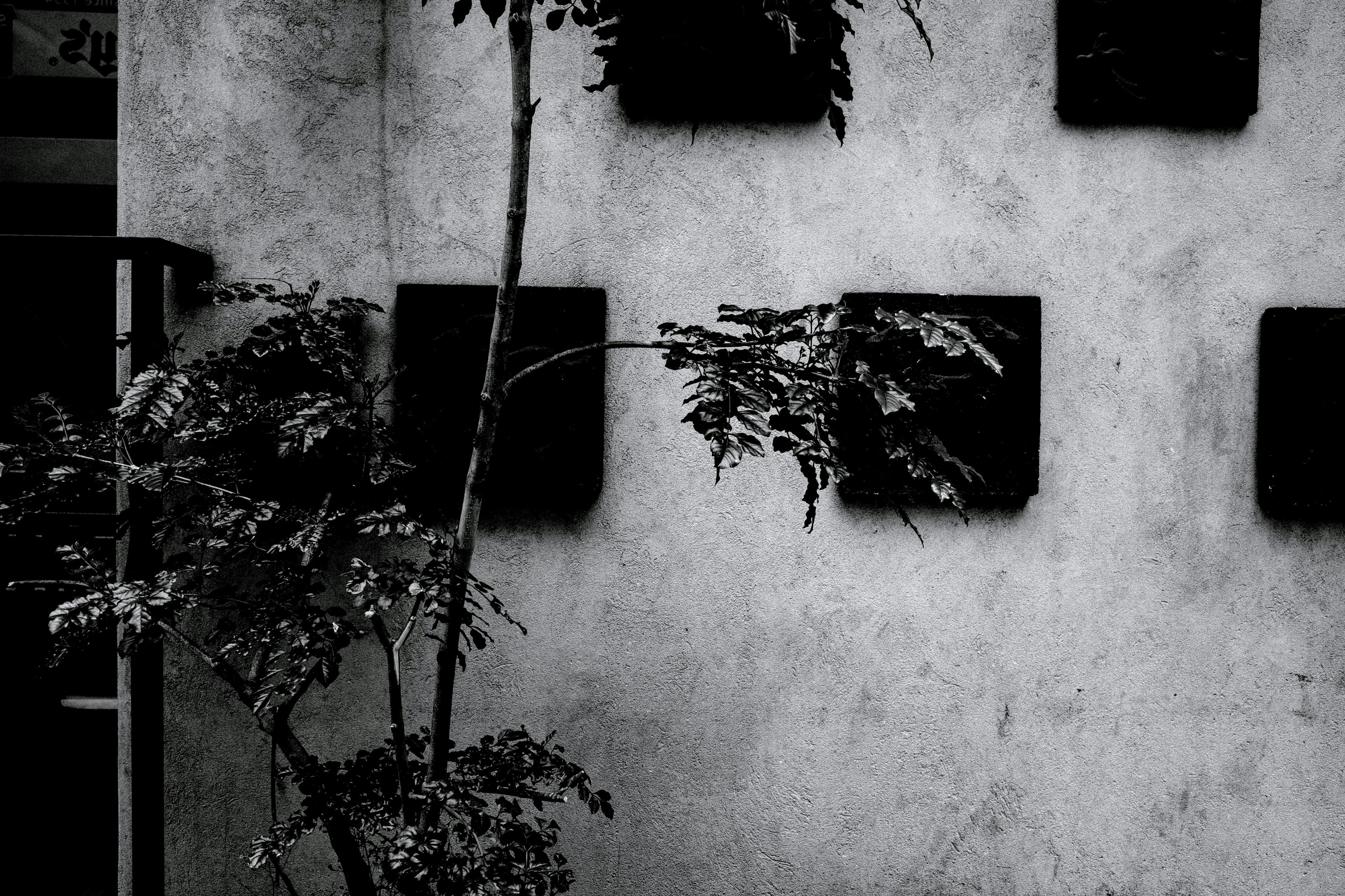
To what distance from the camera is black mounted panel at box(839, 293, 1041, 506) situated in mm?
2641

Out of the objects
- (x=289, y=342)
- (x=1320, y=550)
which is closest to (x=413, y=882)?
(x=289, y=342)

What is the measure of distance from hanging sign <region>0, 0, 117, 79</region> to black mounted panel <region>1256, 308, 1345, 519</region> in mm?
4349

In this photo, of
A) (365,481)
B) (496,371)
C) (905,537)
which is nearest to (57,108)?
(365,481)

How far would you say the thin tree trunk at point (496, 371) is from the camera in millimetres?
1787

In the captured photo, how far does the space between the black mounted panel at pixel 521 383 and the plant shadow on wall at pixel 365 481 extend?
0.22m

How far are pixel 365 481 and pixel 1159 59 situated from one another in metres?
2.72

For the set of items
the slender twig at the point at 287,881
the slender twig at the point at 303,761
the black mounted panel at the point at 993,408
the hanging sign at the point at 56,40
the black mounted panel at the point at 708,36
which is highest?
the hanging sign at the point at 56,40

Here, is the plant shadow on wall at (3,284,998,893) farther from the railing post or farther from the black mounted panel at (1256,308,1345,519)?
the black mounted panel at (1256,308,1345,519)

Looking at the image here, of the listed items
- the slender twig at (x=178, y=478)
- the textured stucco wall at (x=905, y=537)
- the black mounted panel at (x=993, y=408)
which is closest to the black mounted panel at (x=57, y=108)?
the textured stucco wall at (x=905, y=537)

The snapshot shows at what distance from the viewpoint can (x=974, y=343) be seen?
1679mm

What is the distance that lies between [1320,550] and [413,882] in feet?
9.46

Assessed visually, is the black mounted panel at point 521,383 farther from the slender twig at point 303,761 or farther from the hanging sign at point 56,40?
the hanging sign at point 56,40

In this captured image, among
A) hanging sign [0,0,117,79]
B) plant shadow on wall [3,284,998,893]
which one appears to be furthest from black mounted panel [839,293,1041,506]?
hanging sign [0,0,117,79]

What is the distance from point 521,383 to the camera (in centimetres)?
264
